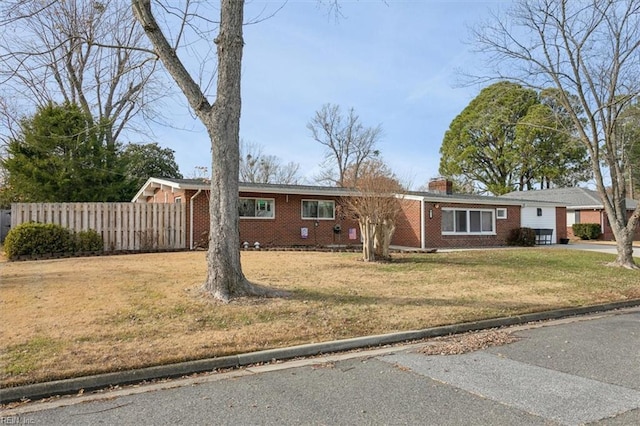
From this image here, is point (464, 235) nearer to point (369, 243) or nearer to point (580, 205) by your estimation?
point (369, 243)

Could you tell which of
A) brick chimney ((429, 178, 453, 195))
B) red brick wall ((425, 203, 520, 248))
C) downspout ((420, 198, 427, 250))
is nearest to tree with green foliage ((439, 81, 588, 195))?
brick chimney ((429, 178, 453, 195))

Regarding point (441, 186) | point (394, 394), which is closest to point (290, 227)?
point (441, 186)

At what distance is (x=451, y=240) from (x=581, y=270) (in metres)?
8.44

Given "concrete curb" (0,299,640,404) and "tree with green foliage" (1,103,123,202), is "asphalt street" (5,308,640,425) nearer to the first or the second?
"concrete curb" (0,299,640,404)

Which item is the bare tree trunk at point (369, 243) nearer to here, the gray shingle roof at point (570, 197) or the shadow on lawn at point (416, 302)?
the shadow on lawn at point (416, 302)

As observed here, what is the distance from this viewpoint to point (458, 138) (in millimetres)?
44125

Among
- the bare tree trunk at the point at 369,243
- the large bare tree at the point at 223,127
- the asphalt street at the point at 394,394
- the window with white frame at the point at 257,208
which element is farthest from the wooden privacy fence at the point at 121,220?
the asphalt street at the point at 394,394

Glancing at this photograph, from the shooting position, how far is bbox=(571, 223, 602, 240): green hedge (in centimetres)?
3183

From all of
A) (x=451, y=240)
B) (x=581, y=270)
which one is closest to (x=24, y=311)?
(x=581, y=270)

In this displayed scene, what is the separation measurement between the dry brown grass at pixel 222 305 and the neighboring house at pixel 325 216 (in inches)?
238

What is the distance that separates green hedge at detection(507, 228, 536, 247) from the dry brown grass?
10093 millimetres

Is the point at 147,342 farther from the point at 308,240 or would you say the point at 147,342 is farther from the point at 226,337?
the point at 308,240

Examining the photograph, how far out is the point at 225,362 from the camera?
17.6 feet

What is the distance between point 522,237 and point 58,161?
23837mm
